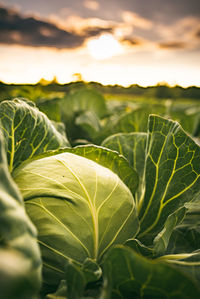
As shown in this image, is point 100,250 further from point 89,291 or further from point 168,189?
point 168,189

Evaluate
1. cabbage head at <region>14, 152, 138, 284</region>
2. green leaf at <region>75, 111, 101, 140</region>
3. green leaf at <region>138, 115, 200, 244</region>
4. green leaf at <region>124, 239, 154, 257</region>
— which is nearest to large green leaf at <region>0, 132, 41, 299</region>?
cabbage head at <region>14, 152, 138, 284</region>

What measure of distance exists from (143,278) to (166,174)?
0.54 m

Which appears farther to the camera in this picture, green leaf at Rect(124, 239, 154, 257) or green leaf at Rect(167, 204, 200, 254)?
green leaf at Rect(167, 204, 200, 254)

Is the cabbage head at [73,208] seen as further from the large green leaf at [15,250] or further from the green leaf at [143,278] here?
the large green leaf at [15,250]

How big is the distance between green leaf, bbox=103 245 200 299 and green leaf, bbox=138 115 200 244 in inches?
16.8

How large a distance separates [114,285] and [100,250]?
18 centimetres

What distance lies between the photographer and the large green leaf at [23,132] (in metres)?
1.02

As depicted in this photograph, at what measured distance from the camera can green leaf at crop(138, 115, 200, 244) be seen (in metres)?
1.07

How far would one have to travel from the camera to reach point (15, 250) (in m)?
0.44

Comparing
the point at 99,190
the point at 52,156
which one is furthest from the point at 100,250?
the point at 52,156

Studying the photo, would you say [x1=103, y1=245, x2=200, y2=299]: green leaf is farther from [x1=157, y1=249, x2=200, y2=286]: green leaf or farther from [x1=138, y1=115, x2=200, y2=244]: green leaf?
[x1=138, y1=115, x2=200, y2=244]: green leaf

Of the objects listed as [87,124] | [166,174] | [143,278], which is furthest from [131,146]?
[87,124]

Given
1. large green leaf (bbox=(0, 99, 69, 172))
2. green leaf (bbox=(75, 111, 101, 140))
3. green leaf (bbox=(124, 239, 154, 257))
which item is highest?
large green leaf (bbox=(0, 99, 69, 172))

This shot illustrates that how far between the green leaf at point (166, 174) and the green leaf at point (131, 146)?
0.74 feet
